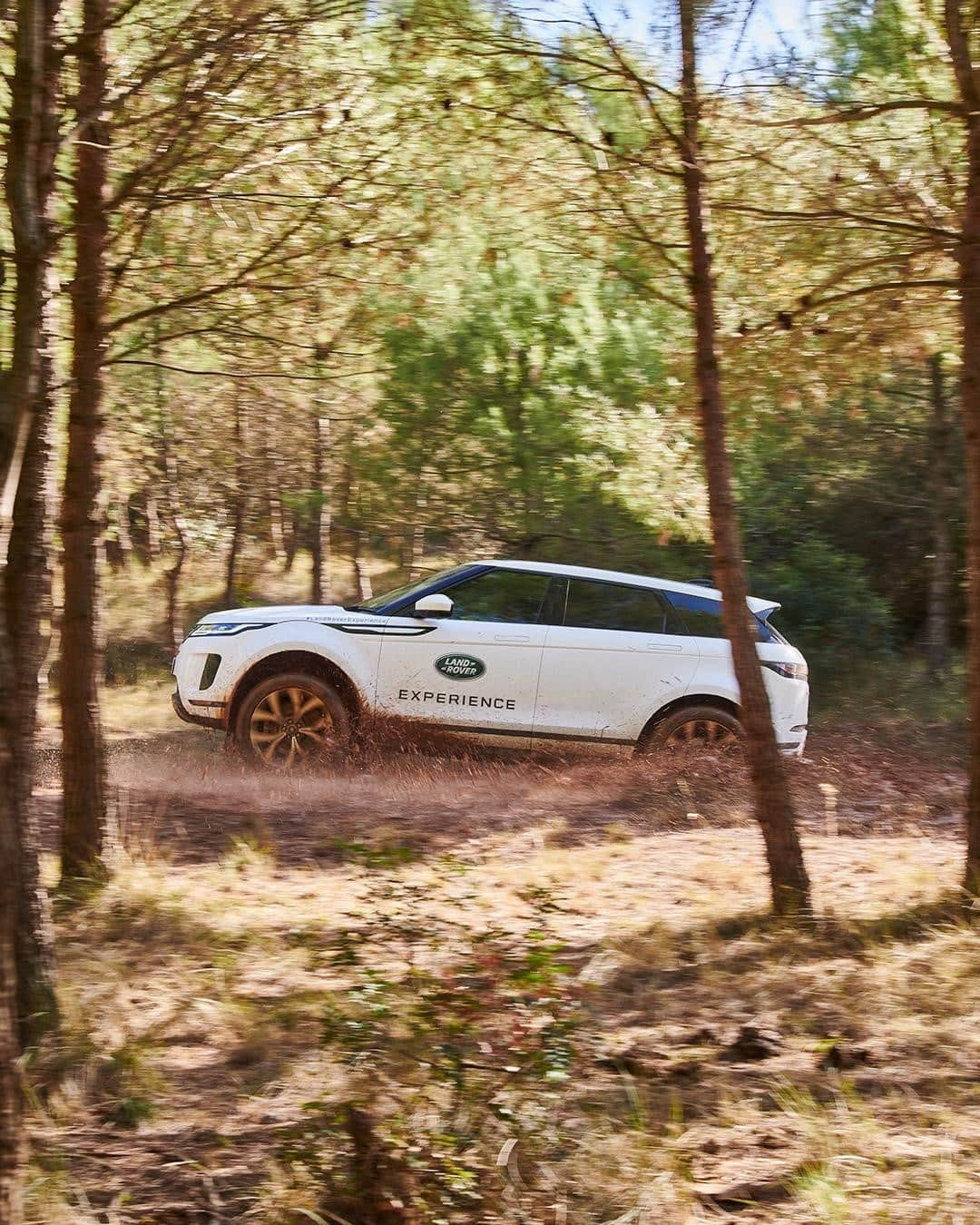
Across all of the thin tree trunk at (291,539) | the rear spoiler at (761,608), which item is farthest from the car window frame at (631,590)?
the thin tree trunk at (291,539)

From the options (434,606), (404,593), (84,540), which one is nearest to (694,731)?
(434,606)

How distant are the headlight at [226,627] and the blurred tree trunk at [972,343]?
509cm

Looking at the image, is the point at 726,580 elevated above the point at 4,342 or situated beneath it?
situated beneath

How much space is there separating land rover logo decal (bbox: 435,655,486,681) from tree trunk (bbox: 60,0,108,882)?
328 centimetres

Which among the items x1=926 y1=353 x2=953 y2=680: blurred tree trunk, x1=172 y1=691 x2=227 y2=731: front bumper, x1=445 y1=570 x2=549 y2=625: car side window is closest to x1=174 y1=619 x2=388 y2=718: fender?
x1=172 y1=691 x2=227 y2=731: front bumper

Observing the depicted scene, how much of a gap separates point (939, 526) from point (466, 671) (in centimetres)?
761

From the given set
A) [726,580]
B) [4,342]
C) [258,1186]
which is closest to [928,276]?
[726,580]

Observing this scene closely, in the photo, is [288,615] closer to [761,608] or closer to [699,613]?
[699,613]

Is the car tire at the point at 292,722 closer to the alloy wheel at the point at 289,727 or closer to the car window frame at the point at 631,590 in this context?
the alloy wheel at the point at 289,727

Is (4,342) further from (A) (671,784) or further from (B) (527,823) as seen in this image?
(A) (671,784)

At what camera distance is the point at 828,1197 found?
142 inches

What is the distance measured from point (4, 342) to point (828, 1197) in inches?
219

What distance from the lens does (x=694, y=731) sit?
388 inches

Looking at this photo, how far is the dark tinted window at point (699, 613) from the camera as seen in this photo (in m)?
9.91
